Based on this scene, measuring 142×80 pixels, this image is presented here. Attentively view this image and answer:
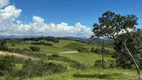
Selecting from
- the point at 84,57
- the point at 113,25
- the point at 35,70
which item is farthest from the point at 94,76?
the point at 84,57

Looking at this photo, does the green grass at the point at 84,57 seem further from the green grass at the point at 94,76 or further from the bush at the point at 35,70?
the green grass at the point at 94,76

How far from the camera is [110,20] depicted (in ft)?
104

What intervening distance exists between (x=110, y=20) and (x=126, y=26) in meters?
2.13

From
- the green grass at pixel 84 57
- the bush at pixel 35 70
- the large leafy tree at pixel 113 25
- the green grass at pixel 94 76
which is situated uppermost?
→ the large leafy tree at pixel 113 25

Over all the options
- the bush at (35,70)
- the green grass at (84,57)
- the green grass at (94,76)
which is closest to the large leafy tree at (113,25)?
the green grass at (94,76)

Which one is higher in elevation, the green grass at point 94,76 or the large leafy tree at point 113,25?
the large leafy tree at point 113,25

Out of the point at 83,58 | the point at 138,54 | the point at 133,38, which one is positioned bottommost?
the point at 83,58

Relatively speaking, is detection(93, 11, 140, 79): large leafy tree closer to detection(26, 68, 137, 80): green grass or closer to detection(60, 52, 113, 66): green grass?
detection(26, 68, 137, 80): green grass

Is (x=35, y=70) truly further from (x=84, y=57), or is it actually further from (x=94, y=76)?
(x=84, y=57)

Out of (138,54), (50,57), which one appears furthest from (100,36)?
(50,57)

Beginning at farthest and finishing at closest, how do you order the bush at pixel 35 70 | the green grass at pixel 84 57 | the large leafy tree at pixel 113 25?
the green grass at pixel 84 57 → the bush at pixel 35 70 → the large leafy tree at pixel 113 25

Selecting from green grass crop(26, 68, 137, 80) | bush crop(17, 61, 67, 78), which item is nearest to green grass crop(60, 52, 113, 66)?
bush crop(17, 61, 67, 78)

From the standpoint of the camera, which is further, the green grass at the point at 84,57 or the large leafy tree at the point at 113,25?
the green grass at the point at 84,57

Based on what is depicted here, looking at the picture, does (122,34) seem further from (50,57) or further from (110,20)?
(50,57)
